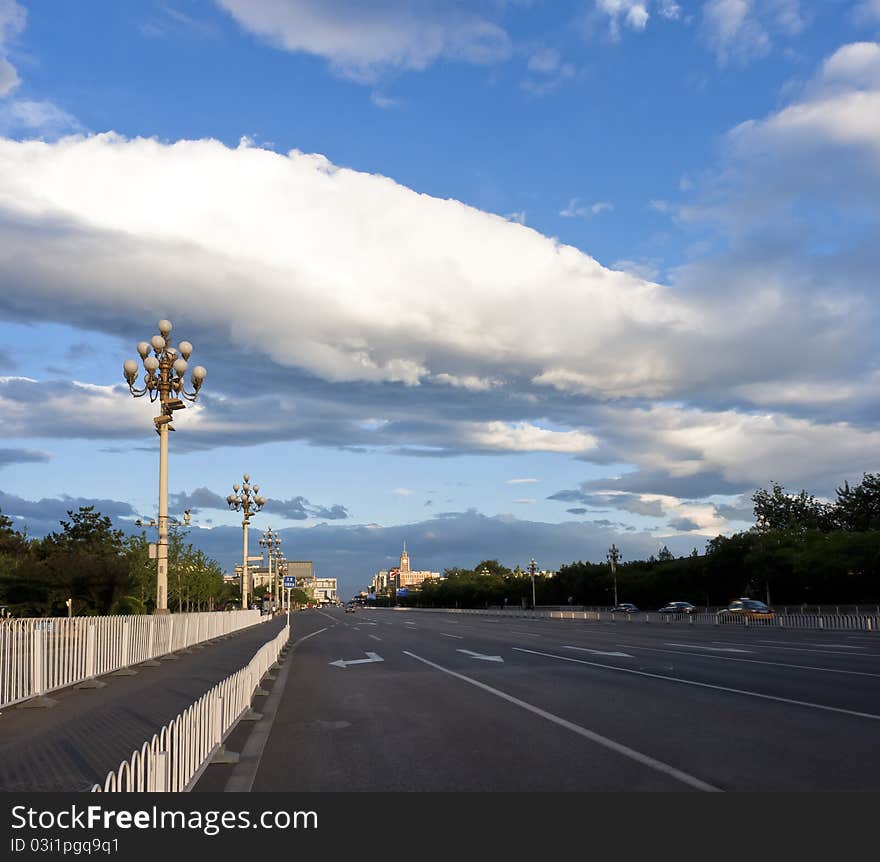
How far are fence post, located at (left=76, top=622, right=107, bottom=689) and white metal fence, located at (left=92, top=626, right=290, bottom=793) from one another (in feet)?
21.5

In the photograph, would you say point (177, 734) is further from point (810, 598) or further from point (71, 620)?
point (810, 598)

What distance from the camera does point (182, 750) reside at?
7191mm

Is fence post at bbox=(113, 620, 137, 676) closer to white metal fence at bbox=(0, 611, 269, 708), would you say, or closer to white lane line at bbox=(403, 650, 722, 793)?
white metal fence at bbox=(0, 611, 269, 708)

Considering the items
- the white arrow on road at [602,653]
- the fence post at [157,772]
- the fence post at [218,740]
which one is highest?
the fence post at [157,772]

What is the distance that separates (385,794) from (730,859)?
3052 mm

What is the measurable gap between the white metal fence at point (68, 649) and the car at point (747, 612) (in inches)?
1563

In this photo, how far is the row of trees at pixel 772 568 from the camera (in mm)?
69188

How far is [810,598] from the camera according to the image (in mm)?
75188

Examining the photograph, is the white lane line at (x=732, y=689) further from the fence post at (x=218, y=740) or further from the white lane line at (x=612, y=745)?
the fence post at (x=218, y=740)

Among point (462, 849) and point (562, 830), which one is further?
point (562, 830)

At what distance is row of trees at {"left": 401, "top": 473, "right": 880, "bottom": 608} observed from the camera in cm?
6919

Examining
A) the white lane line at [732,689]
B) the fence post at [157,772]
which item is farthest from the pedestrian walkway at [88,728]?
the white lane line at [732,689]

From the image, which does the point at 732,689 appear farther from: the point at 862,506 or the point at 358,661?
the point at 862,506

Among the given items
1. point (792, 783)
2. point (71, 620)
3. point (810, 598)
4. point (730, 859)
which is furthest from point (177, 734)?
point (810, 598)
